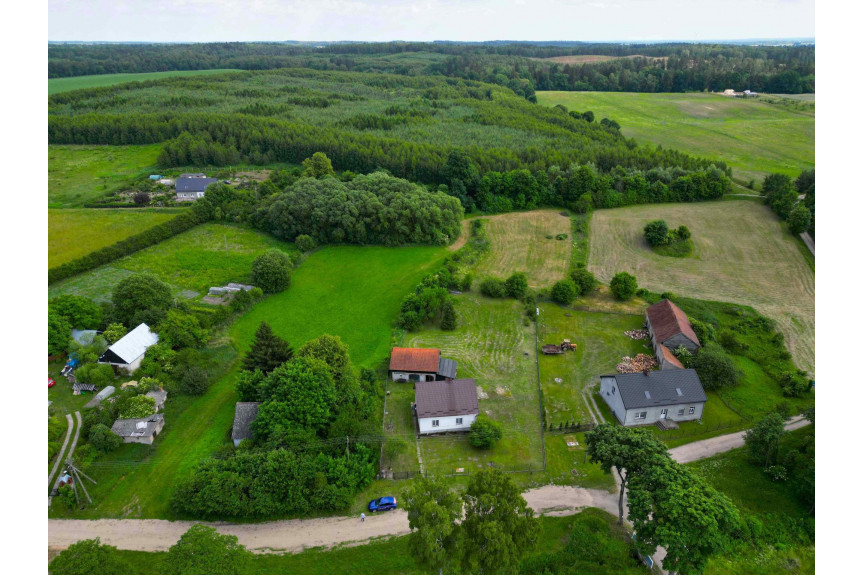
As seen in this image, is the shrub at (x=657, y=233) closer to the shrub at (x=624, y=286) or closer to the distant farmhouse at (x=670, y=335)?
the shrub at (x=624, y=286)

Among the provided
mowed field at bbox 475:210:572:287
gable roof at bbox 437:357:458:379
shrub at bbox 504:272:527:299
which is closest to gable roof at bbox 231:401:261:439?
gable roof at bbox 437:357:458:379

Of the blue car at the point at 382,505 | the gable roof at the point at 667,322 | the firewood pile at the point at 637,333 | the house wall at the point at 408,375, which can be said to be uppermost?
the gable roof at the point at 667,322

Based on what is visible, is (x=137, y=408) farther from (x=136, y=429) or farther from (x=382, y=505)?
(x=382, y=505)

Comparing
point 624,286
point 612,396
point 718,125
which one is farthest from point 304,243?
point 718,125

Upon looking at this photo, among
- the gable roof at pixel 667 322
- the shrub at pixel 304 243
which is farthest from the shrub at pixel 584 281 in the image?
the shrub at pixel 304 243

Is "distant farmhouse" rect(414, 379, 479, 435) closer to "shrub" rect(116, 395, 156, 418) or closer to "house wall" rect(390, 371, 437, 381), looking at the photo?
"house wall" rect(390, 371, 437, 381)

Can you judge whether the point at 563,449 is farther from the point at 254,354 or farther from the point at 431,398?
the point at 254,354
